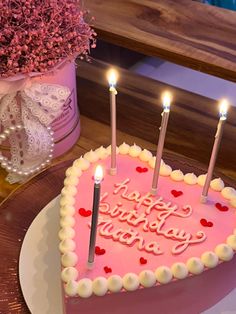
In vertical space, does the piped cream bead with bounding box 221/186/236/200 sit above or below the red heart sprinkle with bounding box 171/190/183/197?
above

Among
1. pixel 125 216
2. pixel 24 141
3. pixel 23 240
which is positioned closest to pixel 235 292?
pixel 125 216

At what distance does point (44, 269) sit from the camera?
1.02m

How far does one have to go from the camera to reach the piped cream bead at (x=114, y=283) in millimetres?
855

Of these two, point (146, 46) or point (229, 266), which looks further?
point (146, 46)

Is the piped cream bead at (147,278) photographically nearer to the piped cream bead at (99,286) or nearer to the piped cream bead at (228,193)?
the piped cream bead at (99,286)

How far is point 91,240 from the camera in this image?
853 mm

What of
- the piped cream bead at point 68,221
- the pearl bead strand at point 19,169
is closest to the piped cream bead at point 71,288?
the piped cream bead at point 68,221

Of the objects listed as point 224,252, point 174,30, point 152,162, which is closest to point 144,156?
point 152,162

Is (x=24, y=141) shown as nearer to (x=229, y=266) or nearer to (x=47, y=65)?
(x=47, y=65)

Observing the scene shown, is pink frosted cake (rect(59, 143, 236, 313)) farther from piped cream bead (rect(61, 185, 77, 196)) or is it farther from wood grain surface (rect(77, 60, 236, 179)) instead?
wood grain surface (rect(77, 60, 236, 179))

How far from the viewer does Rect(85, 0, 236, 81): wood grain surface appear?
1206 mm

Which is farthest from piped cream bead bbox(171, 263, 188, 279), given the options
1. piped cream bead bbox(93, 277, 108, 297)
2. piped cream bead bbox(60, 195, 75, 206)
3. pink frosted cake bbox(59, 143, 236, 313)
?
piped cream bead bbox(60, 195, 75, 206)

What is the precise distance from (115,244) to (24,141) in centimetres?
35

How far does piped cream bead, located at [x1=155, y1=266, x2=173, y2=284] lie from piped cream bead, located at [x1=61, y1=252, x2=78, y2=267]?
0.12 m
